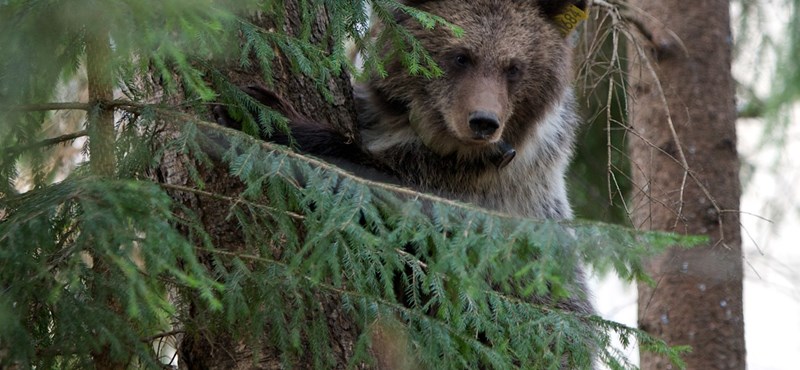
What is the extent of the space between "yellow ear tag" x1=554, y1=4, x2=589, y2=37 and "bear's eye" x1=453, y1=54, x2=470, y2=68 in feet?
1.85

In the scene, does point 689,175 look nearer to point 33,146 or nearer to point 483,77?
point 483,77

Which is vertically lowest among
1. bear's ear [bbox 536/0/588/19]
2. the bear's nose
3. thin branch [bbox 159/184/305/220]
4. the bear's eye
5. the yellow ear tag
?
the bear's nose

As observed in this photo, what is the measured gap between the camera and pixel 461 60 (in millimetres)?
4570

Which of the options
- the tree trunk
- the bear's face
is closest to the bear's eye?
the bear's face

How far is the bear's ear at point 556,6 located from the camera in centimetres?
474

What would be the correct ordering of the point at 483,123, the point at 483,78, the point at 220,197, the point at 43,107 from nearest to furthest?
the point at 43,107 → the point at 220,197 → the point at 483,123 → the point at 483,78

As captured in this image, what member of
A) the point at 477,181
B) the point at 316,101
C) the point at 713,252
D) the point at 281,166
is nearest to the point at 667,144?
the point at 713,252

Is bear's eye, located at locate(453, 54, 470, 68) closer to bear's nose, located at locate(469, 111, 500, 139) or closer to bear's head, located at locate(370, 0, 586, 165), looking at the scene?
bear's head, located at locate(370, 0, 586, 165)

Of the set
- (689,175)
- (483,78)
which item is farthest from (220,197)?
(689,175)

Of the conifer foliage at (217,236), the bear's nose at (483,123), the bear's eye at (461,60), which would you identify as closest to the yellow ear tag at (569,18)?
the bear's eye at (461,60)

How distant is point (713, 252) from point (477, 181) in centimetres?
142

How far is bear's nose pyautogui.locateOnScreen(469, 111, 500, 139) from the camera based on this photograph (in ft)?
14.3

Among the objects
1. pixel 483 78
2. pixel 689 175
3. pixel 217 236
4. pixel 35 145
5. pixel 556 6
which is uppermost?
pixel 556 6

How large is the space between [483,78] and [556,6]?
1.96 feet
